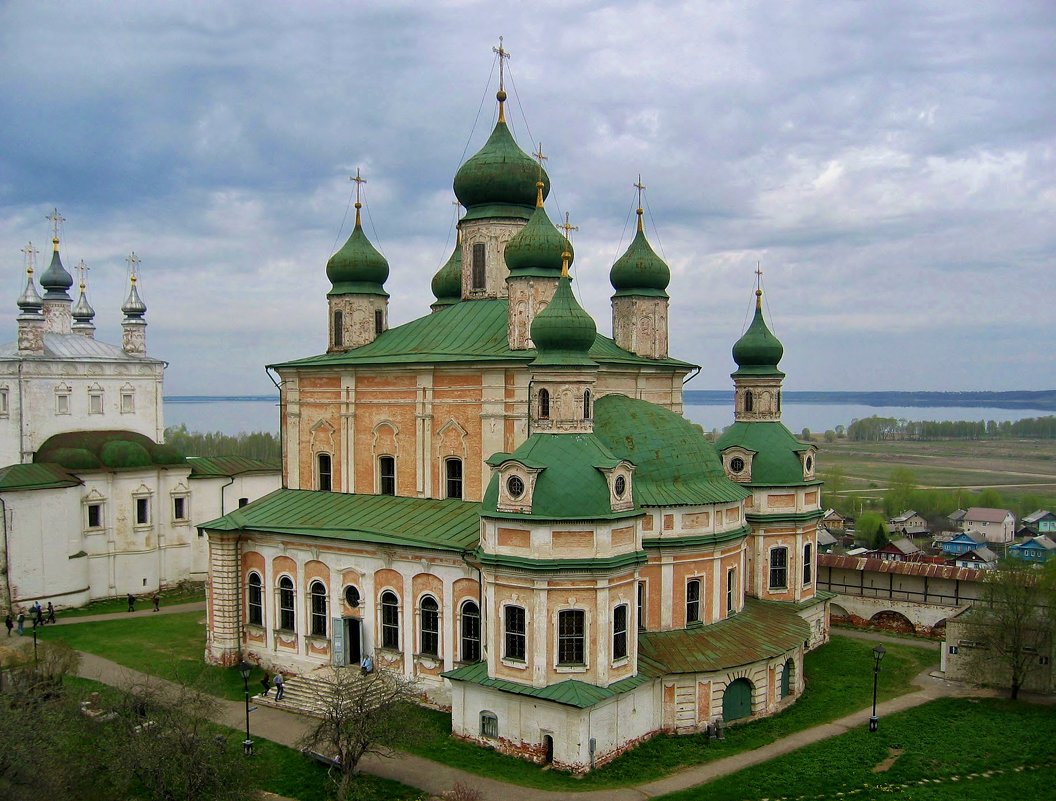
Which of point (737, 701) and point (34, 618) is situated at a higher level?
point (737, 701)

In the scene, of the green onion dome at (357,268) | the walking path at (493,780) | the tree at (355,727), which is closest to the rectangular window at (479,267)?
the green onion dome at (357,268)

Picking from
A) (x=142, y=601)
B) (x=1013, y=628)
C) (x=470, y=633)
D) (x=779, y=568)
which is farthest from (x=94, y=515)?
(x=1013, y=628)

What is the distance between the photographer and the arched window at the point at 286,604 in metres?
24.6

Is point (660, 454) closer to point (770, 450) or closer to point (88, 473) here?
point (770, 450)

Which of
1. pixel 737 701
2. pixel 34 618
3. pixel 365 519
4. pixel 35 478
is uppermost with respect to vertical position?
pixel 35 478

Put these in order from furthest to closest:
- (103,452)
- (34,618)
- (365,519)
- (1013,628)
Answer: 1. (103,452)
2. (34,618)
3. (365,519)
4. (1013,628)

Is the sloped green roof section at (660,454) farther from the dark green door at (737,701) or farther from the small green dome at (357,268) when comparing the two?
the small green dome at (357,268)

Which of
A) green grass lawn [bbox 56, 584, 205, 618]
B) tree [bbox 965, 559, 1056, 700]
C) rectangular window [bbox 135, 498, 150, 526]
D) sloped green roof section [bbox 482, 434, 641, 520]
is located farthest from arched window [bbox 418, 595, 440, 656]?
rectangular window [bbox 135, 498, 150, 526]

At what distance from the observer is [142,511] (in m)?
35.0

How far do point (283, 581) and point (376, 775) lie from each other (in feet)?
26.9

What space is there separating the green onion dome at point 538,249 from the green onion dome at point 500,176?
3945mm

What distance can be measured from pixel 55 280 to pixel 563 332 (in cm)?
2786

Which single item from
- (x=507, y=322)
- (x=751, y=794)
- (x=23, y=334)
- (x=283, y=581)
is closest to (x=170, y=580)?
(x=23, y=334)

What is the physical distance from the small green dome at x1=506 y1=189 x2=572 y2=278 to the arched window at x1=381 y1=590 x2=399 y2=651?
9.05m
